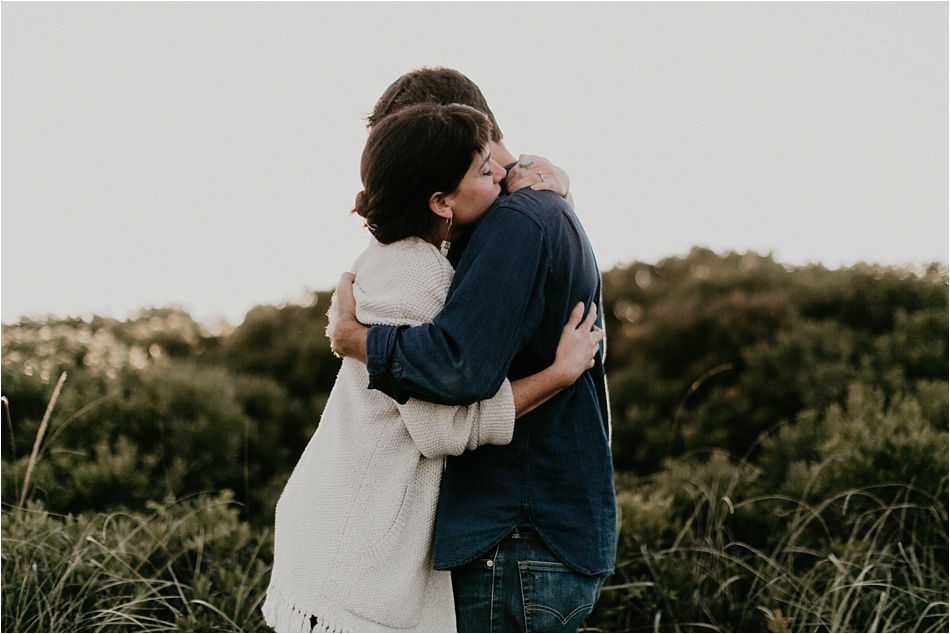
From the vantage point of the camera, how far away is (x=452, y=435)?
173cm

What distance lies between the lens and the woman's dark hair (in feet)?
5.72

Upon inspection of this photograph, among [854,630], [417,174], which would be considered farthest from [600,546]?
[854,630]

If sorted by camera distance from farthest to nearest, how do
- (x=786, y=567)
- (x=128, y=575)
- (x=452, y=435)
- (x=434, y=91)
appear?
(x=786, y=567), (x=128, y=575), (x=434, y=91), (x=452, y=435)

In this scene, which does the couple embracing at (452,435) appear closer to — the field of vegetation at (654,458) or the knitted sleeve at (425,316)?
Result: the knitted sleeve at (425,316)

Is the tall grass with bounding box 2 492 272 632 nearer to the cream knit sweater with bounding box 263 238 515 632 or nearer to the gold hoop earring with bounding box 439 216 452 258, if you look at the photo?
the cream knit sweater with bounding box 263 238 515 632

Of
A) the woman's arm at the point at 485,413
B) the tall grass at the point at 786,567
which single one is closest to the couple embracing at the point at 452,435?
the woman's arm at the point at 485,413

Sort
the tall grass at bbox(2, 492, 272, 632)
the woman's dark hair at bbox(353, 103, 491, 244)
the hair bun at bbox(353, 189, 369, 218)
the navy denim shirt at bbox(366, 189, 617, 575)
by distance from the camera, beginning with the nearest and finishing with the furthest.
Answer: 1. the navy denim shirt at bbox(366, 189, 617, 575)
2. the woman's dark hair at bbox(353, 103, 491, 244)
3. the hair bun at bbox(353, 189, 369, 218)
4. the tall grass at bbox(2, 492, 272, 632)

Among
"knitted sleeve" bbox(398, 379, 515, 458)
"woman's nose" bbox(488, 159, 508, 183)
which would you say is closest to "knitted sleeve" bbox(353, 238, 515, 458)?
"knitted sleeve" bbox(398, 379, 515, 458)

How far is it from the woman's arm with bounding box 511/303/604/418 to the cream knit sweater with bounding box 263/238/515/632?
0.06 meters

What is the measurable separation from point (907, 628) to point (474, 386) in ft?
8.29

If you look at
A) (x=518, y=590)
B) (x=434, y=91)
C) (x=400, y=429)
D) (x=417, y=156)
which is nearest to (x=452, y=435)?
(x=400, y=429)

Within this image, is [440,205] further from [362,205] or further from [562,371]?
[562,371]

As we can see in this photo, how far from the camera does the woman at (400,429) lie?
175 cm

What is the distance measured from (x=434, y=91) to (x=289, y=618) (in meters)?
1.43
